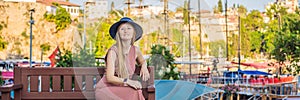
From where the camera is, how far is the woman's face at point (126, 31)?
415 cm

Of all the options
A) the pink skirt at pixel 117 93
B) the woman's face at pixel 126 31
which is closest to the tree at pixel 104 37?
the woman's face at pixel 126 31

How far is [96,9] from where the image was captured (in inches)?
167

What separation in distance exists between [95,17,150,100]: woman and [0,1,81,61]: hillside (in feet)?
158

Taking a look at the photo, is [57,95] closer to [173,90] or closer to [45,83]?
[45,83]

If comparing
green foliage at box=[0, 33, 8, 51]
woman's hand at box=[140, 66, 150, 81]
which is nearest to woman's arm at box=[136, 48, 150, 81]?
woman's hand at box=[140, 66, 150, 81]

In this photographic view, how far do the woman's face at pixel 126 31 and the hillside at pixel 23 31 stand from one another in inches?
1897

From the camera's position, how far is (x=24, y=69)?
5.04 m

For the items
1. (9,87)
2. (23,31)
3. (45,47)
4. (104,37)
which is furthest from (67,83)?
(23,31)

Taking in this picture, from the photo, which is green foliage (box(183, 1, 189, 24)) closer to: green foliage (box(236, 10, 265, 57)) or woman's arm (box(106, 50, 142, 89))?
woman's arm (box(106, 50, 142, 89))

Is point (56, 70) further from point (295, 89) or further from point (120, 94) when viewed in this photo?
point (295, 89)

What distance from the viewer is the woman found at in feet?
13.5

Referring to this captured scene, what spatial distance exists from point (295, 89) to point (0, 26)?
47.2 metres

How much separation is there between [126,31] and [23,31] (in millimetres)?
54483

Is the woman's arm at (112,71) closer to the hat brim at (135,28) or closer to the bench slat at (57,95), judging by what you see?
the hat brim at (135,28)
